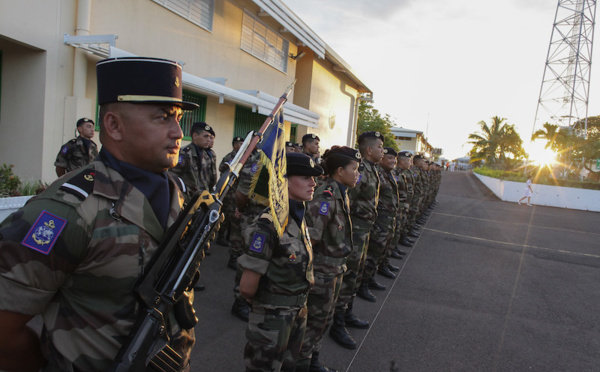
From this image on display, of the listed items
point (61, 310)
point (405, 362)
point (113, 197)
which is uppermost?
point (113, 197)

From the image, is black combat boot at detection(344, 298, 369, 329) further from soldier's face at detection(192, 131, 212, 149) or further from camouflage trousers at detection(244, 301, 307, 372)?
soldier's face at detection(192, 131, 212, 149)

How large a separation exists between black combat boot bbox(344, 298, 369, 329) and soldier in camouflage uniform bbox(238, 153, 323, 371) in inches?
75.0

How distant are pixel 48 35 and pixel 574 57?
3569 cm

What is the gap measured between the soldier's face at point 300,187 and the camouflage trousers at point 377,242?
2854mm

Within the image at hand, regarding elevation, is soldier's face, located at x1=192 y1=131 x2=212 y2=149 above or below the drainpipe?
below

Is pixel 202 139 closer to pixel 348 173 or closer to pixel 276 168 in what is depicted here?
pixel 348 173

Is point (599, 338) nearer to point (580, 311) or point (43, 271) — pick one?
point (580, 311)

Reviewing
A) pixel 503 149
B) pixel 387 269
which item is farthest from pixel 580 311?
pixel 503 149

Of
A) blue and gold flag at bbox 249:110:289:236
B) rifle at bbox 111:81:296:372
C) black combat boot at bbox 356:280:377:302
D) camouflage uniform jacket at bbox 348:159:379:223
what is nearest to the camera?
rifle at bbox 111:81:296:372

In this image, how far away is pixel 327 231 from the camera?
313cm

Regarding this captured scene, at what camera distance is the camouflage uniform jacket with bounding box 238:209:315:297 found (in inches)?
86.8

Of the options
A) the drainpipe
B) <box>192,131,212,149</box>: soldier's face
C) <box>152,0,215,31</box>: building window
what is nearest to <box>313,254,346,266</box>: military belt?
<box>192,131,212,149</box>: soldier's face

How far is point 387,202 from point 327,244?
Result: 2.64 metres

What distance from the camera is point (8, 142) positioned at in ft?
19.4
